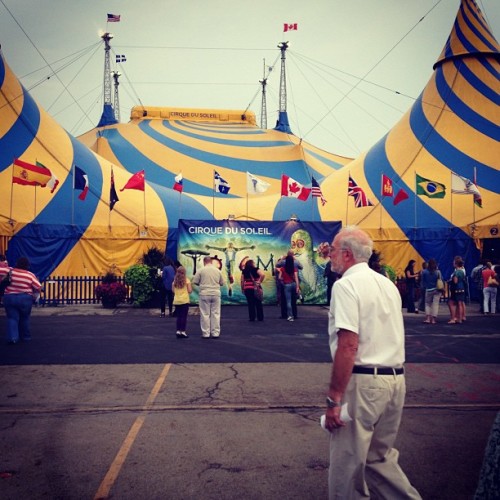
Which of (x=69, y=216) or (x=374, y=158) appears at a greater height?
(x=374, y=158)

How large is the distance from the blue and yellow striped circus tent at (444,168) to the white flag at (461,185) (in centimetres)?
3

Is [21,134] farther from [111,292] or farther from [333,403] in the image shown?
[333,403]

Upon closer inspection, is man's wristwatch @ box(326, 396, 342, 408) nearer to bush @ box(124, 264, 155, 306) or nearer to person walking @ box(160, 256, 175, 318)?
person walking @ box(160, 256, 175, 318)

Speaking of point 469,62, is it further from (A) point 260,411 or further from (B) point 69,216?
(A) point 260,411

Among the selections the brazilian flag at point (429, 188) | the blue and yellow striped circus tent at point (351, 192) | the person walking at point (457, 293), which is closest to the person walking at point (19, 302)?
the blue and yellow striped circus tent at point (351, 192)

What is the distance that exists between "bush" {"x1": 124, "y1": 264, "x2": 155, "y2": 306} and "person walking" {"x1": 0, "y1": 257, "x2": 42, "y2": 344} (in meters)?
5.73

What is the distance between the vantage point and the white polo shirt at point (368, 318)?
2613 millimetres

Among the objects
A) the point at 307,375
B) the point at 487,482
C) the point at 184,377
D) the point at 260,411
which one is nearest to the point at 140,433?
the point at 260,411

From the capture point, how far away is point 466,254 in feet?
55.3

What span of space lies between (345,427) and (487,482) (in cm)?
108

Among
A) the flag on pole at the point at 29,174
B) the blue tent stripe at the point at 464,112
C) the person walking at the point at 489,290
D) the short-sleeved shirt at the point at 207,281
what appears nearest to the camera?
the short-sleeved shirt at the point at 207,281

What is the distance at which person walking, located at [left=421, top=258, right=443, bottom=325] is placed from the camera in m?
11.6

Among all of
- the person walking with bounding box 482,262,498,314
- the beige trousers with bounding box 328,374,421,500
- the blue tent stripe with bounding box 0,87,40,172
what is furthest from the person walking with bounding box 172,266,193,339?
the blue tent stripe with bounding box 0,87,40,172

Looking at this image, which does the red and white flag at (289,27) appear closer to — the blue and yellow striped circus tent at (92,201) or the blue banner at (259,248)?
the blue and yellow striped circus tent at (92,201)
